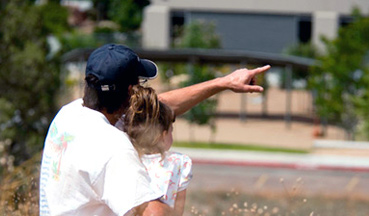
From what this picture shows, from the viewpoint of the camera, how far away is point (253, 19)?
1774 inches

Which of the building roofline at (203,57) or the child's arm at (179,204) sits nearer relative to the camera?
the child's arm at (179,204)

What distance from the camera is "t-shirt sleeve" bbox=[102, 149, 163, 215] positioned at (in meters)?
2.68

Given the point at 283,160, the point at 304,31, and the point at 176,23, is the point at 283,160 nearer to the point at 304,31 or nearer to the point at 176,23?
the point at 176,23

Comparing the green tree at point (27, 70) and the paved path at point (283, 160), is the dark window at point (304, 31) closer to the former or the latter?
the paved path at point (283, 160)

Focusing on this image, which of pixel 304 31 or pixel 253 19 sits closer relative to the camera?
pixel 253 19

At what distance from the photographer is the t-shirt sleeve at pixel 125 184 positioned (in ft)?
8.80

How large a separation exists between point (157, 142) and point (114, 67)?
36cm

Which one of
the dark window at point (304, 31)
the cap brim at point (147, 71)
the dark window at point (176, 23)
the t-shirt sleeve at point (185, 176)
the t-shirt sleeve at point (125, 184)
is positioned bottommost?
the dark window at point (304, 31)

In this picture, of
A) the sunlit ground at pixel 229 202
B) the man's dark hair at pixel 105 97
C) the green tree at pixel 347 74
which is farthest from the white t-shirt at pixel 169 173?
the green tree at pixel 347 74

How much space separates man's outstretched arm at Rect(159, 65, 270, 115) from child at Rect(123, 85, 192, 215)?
433 mm

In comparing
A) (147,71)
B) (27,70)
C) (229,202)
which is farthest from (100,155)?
(27,70)

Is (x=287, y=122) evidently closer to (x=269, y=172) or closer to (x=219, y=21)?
(x=269, y=172)

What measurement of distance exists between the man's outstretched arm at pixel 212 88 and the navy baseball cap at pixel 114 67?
0.51m

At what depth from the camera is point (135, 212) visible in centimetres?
273
